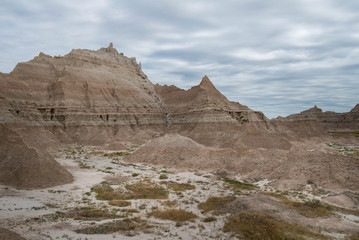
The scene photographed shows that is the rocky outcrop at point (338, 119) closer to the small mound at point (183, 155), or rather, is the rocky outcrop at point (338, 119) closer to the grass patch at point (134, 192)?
the small mound at point (183, 155)

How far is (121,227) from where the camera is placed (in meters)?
15.7

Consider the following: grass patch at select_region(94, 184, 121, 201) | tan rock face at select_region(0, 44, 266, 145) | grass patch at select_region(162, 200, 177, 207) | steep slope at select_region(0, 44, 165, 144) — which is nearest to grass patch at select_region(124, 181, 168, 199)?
grass patch at select_region(94, 184, 121, 201)

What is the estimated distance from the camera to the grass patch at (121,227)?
15.1 meters

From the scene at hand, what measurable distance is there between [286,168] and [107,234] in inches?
890

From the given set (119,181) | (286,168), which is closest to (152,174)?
(119,181)

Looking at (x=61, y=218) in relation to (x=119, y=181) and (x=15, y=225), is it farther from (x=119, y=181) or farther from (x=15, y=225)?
(x=119, y=181)

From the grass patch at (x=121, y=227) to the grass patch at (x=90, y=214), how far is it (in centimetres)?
139

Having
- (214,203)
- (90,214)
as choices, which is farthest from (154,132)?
(90,214)

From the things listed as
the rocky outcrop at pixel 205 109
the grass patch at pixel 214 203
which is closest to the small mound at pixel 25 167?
the grass patch at pixel 214 203

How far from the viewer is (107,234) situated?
1486 cm

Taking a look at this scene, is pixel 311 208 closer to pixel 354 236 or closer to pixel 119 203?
pixel 354 236

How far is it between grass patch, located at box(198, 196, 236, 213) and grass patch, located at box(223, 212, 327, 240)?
8.56ft

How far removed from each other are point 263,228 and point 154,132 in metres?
70.6

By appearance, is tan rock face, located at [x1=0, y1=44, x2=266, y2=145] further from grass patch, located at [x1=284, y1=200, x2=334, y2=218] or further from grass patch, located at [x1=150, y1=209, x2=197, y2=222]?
grass patch, located at [x1=284, y1=200, x2=334, y2=218]
